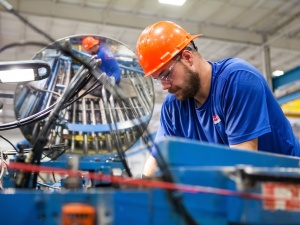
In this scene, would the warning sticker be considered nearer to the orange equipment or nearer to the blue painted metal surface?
the blue painted metal surface

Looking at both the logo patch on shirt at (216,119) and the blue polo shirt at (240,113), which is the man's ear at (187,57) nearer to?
the blue polo shirt at (240,113)

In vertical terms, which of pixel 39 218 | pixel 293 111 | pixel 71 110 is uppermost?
pixel 293 111

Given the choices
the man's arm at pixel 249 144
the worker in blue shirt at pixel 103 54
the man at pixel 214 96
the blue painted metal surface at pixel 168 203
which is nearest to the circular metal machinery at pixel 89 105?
the worker in blue shirt at pixel 103 54

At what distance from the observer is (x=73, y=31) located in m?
5.44

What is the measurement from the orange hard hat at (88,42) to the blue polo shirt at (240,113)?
1.10 m

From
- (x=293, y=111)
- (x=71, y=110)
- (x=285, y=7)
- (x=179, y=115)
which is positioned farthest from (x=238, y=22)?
(x=179, y=115)

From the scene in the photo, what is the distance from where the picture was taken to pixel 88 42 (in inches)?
97.9

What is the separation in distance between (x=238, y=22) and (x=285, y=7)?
71 centimetres

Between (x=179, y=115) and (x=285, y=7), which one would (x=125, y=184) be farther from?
(x=285, y=7)

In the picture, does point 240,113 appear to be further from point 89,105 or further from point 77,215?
point 89,105

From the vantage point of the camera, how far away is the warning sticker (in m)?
0.71

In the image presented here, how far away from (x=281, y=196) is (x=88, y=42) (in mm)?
2042

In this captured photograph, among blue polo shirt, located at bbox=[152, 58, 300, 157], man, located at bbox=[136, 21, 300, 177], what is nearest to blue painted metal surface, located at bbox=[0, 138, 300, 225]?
blue polo shirt, located at bbox=[152, 58, 300, 157]

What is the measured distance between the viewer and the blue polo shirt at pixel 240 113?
1289 mm
